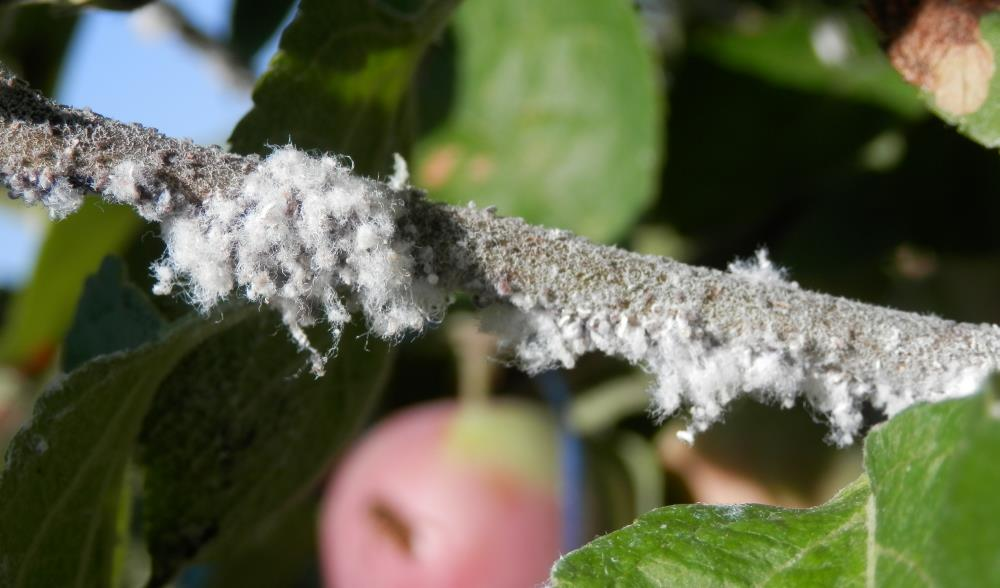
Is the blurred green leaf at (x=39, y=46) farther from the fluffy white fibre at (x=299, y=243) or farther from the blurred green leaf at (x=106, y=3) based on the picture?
the fluffy white fibre at (x=299, y=243)

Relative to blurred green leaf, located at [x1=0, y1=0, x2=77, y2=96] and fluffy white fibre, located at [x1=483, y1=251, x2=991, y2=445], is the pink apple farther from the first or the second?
blurred green leaf, located at [x1=0, y1=0, x2=77, y2=96]

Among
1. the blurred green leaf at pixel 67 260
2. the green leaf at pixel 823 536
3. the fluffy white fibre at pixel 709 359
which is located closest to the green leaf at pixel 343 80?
the fluffy white fibre at pixel 709 359

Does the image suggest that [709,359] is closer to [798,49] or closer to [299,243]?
[299,243]

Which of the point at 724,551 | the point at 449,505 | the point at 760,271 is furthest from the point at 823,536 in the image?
the point at 449,505

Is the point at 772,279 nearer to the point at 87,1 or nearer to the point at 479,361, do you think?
the point at 87,1

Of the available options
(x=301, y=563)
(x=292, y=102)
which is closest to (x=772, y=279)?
(x=292, y=102)

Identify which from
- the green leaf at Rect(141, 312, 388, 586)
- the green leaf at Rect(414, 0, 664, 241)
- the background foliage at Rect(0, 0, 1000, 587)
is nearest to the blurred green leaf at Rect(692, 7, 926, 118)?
the background foliage at Rect(0, 0, 1000, 587)
